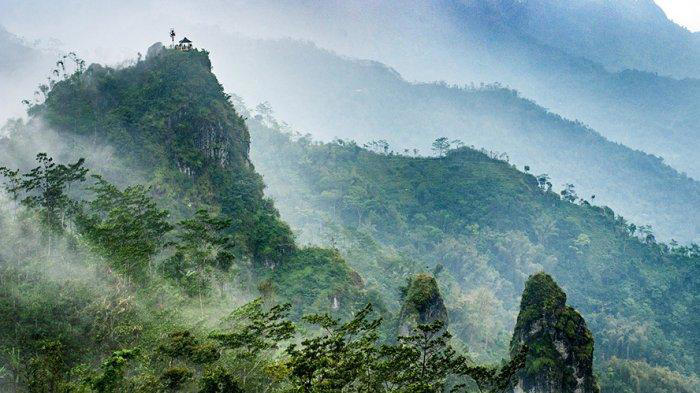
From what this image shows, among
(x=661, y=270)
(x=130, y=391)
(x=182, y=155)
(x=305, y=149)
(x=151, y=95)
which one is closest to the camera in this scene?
(x=130, y=391)

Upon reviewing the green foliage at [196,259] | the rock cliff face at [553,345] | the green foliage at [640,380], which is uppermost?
the green foliage at [196,259]

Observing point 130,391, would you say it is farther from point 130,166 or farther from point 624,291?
point 624,291

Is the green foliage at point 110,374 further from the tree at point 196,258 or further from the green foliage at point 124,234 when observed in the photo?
the tree at point 196,258

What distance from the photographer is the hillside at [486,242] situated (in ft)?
350

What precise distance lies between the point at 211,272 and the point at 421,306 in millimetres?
26214

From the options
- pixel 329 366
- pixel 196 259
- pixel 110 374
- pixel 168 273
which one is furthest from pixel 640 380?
pixel 110 374

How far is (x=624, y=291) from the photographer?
125438mm

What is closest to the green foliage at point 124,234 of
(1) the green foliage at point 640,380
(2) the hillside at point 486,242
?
(2) the hillside at point 486,242

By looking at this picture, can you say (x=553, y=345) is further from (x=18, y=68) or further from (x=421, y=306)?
(x=18, y=68)

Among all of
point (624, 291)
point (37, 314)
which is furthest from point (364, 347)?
point (624, 291)

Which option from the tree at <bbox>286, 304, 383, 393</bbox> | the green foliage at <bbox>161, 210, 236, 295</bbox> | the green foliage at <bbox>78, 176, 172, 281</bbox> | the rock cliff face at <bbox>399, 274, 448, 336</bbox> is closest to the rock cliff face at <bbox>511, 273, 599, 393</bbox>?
the rock cliff face at <bbox>399, 274, 448, 336</bbox>

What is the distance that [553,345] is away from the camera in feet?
186

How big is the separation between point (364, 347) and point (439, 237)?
112 m

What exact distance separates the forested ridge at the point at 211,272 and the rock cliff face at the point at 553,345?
0.24m
